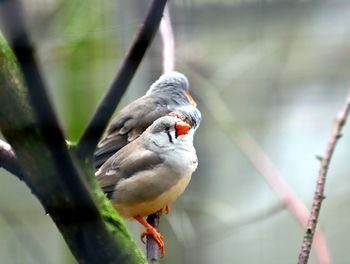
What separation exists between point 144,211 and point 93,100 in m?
0.51

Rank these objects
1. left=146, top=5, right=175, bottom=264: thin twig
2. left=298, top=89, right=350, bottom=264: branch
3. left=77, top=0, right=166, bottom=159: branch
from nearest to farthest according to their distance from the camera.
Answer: left=77, top=0, right=166, bottom=159: branch
left=298, top=89, right=350, bottom=264: branch
left=146, top=5, right=175, bottom=264: thin twig

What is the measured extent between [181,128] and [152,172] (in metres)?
0.07

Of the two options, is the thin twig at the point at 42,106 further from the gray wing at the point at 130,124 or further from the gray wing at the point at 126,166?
the gray wing at the point at 130,124

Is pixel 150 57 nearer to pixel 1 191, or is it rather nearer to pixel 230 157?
pixel 1 191

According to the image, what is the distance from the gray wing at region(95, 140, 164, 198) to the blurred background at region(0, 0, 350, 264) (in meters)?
0.49

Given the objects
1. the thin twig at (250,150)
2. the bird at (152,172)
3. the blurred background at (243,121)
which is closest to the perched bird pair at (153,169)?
the bird at (152,172)

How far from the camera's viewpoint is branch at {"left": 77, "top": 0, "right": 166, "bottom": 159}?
1.60 ft

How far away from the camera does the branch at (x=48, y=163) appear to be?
0.45 metres

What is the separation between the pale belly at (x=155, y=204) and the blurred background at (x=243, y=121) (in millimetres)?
532

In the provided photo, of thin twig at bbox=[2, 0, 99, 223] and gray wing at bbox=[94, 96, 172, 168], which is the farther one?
gray wing at bbox=[94, 96, 172, 168]

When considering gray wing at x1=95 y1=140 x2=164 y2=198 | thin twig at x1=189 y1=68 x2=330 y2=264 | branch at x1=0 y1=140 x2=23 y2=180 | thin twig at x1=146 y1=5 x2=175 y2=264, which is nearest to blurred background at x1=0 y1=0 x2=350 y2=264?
thin twig at x1=189 y1=68 x2=330 y2=264

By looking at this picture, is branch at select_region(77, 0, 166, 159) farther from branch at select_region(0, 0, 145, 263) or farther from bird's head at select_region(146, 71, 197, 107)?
bird's head at select_region(146, 71, 197, 107)

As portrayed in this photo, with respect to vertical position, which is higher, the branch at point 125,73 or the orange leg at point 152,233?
the branch at point 125,73

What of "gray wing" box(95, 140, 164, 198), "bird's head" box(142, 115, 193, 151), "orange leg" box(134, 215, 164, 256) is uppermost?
"bird's head" box(142, 115, 193, 151)
